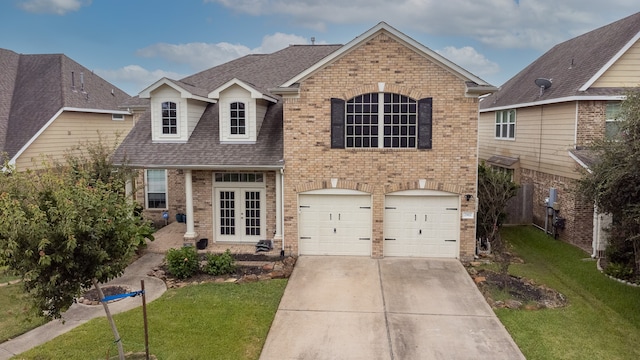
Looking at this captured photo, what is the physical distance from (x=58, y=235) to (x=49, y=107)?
621 inches

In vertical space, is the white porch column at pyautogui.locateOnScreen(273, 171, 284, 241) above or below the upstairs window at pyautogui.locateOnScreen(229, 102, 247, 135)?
below

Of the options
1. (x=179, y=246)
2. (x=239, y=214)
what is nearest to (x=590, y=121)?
(x=239, y=214)

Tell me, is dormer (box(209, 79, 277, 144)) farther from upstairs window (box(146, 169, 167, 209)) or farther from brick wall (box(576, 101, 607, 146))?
brick wall (box(576, 101, 607, 146))

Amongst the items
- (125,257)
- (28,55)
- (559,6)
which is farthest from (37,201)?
(559,6)

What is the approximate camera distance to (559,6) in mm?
23594

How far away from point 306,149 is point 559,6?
1739 cm

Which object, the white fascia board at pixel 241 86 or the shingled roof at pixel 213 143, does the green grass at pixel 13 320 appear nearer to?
the shingled roof at pixel 213 143

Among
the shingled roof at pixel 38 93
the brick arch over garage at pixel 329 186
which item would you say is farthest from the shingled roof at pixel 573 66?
the shingled roof at pixel 38 93

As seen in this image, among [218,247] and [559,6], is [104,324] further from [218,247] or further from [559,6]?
[559,6]

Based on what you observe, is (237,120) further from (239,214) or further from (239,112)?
(239,214)

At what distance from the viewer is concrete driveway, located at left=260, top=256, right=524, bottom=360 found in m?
8.89

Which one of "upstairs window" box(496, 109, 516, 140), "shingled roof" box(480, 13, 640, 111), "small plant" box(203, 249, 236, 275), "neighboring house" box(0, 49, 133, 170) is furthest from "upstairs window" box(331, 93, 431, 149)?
"neighboring house" box(0, 49, 133, 170)

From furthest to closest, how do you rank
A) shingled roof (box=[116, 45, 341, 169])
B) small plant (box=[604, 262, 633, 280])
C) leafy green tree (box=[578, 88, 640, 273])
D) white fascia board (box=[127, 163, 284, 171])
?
1. shingled roof (box=[116, 45, 341, 169])
2. white fascia board (box=[127, 163, 284, 171])
3. small plant (box=[604, 262, 633, 280])
4. leafy green tree (box=[578, 88, 640, 273])

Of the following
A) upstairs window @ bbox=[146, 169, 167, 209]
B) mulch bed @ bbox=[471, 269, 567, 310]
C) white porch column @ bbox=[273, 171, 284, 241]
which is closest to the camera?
mulch bed @ bbox=[471, 269, 567, 310]
